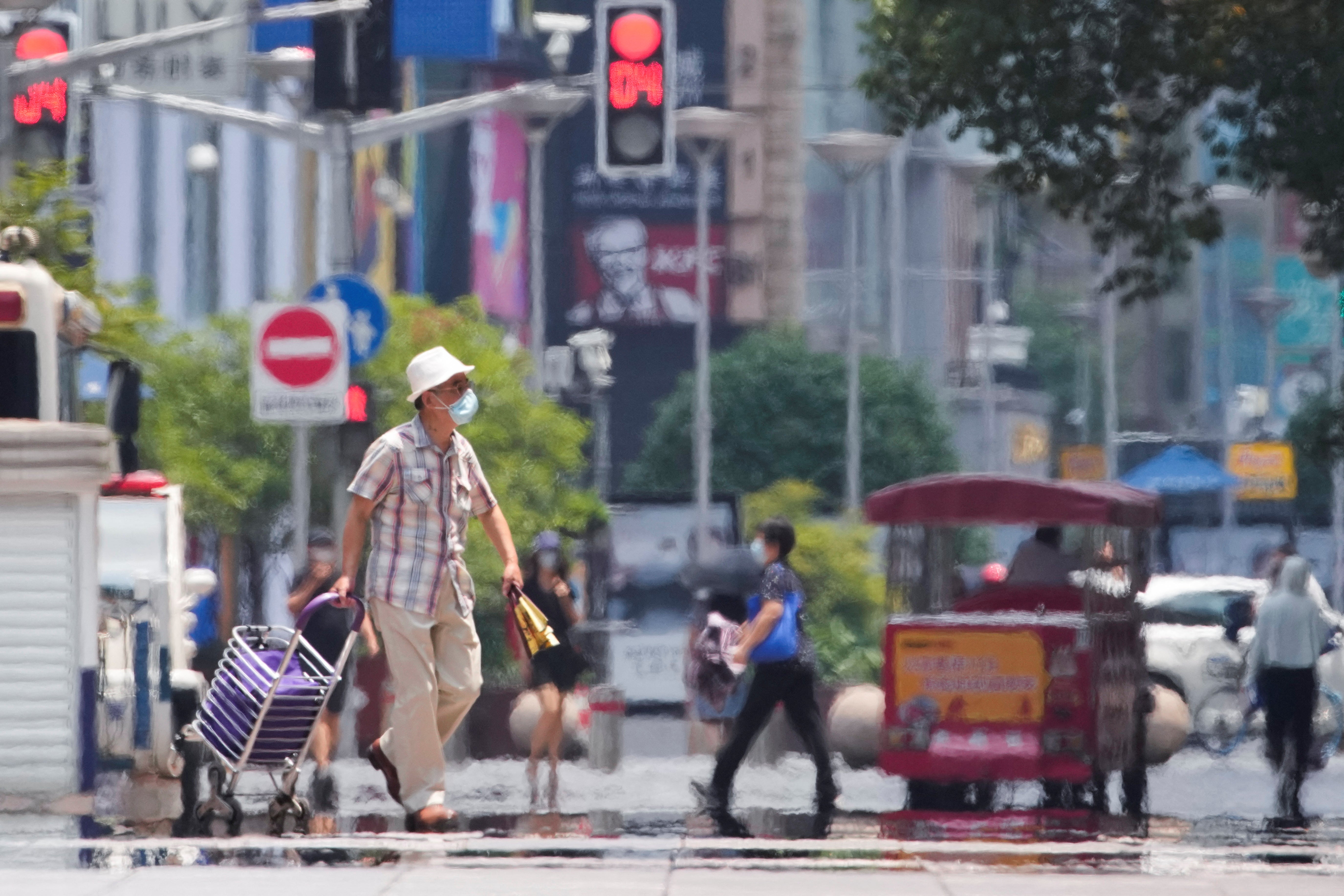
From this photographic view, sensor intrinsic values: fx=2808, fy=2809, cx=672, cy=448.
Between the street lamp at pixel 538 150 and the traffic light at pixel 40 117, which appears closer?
the traffic light at pixel 40 117

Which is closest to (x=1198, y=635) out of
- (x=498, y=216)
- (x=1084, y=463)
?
(x=1084, y=463)

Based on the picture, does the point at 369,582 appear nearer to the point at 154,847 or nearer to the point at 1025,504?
the point at 154,847

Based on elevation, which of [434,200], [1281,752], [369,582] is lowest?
[1281,752]

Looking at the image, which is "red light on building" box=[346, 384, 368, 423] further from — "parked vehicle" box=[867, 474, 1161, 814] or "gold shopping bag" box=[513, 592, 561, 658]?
"gold shopping bag" box=[513, 592, 561, 658]

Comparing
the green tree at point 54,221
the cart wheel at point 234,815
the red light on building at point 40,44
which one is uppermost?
the red light on building at point 40,44

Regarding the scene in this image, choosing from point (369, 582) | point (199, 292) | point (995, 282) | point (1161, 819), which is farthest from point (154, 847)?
point (995, 282)

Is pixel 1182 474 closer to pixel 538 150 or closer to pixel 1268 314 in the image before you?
pixel 538 150

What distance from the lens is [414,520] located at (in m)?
11.2

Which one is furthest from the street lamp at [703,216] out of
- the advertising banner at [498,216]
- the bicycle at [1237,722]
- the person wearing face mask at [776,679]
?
the person wearing face mask at [776,679]

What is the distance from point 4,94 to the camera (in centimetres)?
1575

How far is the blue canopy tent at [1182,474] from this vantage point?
46438mm

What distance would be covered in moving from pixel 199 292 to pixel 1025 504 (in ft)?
159

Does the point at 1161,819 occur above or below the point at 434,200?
below

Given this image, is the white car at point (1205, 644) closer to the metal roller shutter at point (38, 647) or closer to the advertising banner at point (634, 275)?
the metal roller shutter at point (38, 647)
